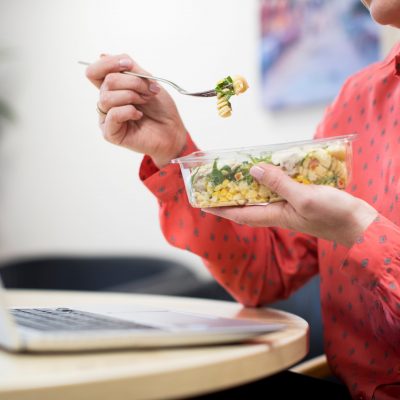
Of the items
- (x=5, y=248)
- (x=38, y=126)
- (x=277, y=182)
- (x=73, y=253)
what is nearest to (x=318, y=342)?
(x=277, y=182)

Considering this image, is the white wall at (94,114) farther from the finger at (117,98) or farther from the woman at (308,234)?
the finger at (117,98)

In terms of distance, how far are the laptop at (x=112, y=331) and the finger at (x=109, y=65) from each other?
1.48ft

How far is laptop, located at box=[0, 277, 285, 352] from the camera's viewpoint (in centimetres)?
61

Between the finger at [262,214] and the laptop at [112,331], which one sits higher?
the finger at [262,214]

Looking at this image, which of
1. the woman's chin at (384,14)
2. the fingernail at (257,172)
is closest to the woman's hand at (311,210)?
the fingernail at (257,172)

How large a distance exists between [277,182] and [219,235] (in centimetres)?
34

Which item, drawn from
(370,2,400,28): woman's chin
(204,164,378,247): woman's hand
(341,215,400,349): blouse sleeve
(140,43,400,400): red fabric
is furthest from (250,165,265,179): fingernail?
(370,2,400,28): woman's chin

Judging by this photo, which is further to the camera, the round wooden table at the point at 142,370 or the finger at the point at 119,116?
the finger at the point at 119,116

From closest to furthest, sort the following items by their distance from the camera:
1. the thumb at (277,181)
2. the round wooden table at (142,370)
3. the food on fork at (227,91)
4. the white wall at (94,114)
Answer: the round wooden table at (142,370) < the thumb at (277,181) < the food on fork at (227,91) < the white wall at (94,114)

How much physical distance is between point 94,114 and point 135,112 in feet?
6.94

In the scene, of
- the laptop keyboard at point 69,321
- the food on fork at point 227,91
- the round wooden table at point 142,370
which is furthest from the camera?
the food on fork at point 227,91

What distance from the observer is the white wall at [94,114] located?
7.96ft

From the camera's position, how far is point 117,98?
1030 millimetres

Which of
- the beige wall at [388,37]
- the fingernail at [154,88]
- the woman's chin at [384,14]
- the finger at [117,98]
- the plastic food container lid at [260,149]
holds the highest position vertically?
the beige wall at [388,37]
